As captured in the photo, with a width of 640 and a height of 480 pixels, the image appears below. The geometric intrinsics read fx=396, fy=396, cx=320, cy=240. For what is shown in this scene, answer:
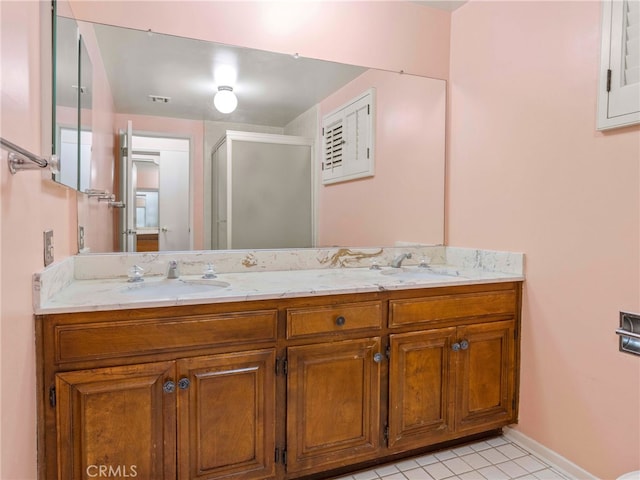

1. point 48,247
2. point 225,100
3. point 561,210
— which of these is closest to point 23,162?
point 48,247

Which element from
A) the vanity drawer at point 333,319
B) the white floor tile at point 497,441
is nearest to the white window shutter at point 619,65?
the vanity drawer at point 333,319

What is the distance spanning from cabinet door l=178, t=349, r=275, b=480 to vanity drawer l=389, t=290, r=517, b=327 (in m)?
0.58

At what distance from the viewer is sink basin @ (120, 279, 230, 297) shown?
163 centimetres

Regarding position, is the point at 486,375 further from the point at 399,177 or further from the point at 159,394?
the point at 159,394

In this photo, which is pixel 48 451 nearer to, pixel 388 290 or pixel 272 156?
pixel 388 290

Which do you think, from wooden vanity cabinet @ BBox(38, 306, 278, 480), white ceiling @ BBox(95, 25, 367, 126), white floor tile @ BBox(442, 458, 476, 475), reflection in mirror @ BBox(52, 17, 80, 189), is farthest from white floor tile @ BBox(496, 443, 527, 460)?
reflection in mirror @ BBox(52, 17, 80, 189)

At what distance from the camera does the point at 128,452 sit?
130 centimetres

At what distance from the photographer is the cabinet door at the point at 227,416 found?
1368 millimetres

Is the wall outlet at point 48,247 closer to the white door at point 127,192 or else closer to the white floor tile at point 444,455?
the white door at point 127,192

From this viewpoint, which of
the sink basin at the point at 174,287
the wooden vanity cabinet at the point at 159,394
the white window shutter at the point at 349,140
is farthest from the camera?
the white window shutter at the point at 349,140

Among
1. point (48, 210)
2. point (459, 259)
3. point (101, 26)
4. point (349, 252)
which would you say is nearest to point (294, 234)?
point (349, 252)

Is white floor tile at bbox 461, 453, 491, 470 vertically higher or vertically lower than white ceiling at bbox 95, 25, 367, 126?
lower

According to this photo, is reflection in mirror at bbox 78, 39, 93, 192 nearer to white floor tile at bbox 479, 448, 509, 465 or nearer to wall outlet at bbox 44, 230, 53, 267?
wall outlet at bbox 44, 230, 53, 267

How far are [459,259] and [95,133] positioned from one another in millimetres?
1968
